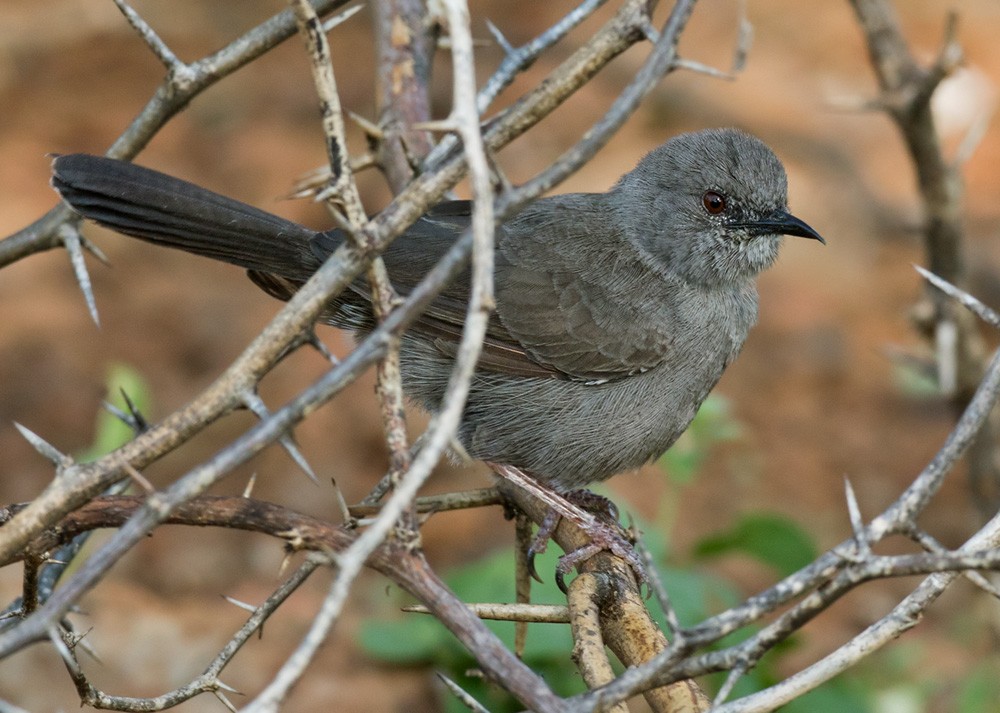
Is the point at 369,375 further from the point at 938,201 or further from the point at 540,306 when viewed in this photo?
the point at 938,201

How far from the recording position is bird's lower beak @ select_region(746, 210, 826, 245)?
4.21 meters

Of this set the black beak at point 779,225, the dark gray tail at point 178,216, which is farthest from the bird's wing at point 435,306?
the black beak at point 779,225

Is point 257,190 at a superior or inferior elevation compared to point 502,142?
superior

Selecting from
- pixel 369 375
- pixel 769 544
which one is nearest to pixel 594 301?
pixel 769 544

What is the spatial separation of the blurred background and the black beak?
62 cm

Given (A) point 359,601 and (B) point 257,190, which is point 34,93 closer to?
(B) point 257,190

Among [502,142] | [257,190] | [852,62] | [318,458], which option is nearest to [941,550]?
[502,142]

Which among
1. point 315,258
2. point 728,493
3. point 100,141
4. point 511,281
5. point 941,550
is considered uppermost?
point 100,141

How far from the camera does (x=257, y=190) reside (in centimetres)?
756

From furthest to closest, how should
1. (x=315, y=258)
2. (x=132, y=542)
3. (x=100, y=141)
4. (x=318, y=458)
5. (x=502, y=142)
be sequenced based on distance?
1. (x=100, y=141)
2. (x=318, y=458)
3. (x=315, y=258)
4. (x=502, y=142)
5. (x=132, y=542)

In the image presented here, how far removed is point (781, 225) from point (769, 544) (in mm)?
1326

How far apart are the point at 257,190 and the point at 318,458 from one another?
6.53 ft

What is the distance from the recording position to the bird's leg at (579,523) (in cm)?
356

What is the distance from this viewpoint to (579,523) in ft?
12.2
